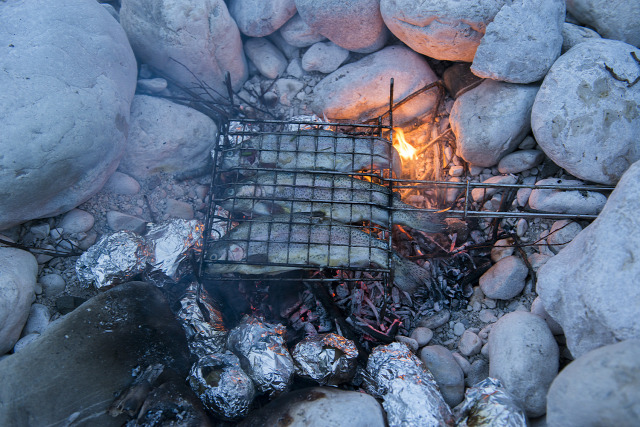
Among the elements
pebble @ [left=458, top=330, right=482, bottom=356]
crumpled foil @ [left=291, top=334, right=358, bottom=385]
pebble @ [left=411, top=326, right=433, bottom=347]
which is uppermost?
crumpled foil @ [left=291, top=334, right=358, bottom=385]

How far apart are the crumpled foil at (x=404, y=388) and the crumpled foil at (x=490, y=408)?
121 millimetres

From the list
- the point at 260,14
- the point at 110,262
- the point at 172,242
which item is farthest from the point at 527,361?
the point at 260,14

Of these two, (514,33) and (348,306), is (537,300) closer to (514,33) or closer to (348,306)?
(348,306)

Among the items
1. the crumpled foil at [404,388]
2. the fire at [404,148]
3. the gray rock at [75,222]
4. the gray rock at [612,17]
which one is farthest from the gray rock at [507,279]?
the gray rock at [75,222]

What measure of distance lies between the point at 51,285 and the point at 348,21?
398 cm

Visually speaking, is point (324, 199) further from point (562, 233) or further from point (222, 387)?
point (562, 233)

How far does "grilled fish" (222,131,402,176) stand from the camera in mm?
3871

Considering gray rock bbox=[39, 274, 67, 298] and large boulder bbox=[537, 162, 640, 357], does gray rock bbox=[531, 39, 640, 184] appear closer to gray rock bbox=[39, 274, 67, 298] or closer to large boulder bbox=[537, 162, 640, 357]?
large boulder bbox=[537, 162, 640, 357]

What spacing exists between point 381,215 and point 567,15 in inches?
114

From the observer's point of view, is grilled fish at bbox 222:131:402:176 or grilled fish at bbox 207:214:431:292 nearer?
grilled fish at bbox 207:214:431:292

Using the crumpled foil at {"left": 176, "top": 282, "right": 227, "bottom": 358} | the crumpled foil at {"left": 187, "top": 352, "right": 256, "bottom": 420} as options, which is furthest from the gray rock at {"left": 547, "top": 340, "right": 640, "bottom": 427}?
the crumpled foil at {"left": 176, "top": 282, "right": 227, "bottom": 358}

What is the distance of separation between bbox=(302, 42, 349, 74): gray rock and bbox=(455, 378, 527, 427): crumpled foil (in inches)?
148

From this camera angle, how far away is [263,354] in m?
3.12

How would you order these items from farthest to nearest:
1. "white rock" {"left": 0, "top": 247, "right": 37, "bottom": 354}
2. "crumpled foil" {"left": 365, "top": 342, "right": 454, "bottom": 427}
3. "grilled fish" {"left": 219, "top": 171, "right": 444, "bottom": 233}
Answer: "grilled fish" {"left": 219, "top": 171, "right": 444, "bottom": 233}, "white rock" {"left": 0, "top": 247, "right": 37, "bottom": 354}, "crumpled foil" {"left": 365, "top": 342, "right": 454, "bottom": 427}
